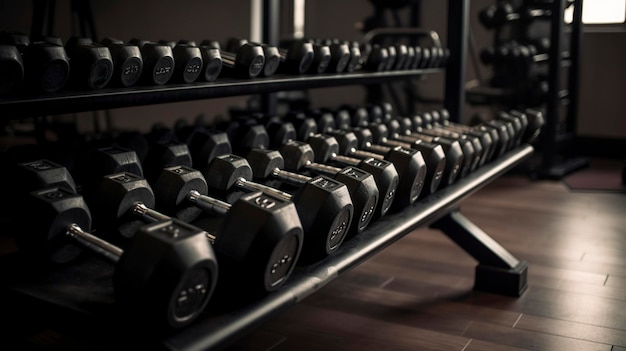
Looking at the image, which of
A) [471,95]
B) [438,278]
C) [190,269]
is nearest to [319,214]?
[190,269]

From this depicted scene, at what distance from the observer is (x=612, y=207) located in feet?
10.2

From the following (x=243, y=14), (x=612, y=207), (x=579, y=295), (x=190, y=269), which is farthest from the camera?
(x=243, y=14)

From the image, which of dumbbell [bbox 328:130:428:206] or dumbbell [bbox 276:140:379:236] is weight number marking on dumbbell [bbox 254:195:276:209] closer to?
dumbbell [bbox 276:140:379:236]

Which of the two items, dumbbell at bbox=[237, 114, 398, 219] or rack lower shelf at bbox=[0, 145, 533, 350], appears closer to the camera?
rack lower shelf at bbox=[0, 145, 533, 350]

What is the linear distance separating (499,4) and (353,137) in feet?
9.50

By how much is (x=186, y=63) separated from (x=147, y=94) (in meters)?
0.13

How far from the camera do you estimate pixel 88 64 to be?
1.06 meters

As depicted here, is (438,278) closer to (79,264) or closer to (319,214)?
(319,214)

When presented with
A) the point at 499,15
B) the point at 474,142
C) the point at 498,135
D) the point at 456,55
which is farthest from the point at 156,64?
the point at 499,15

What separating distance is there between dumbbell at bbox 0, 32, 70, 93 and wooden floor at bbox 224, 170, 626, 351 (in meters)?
0.83

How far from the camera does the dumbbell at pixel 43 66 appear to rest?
97cm

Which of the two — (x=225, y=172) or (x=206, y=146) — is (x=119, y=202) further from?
(x=206, y=146)

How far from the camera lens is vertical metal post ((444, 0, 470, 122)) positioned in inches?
87.0

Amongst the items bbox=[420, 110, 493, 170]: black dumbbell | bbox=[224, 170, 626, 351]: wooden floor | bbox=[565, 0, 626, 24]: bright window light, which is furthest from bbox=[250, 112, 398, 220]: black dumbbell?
bbox=[565, 0, 626, 24]: bright window light
